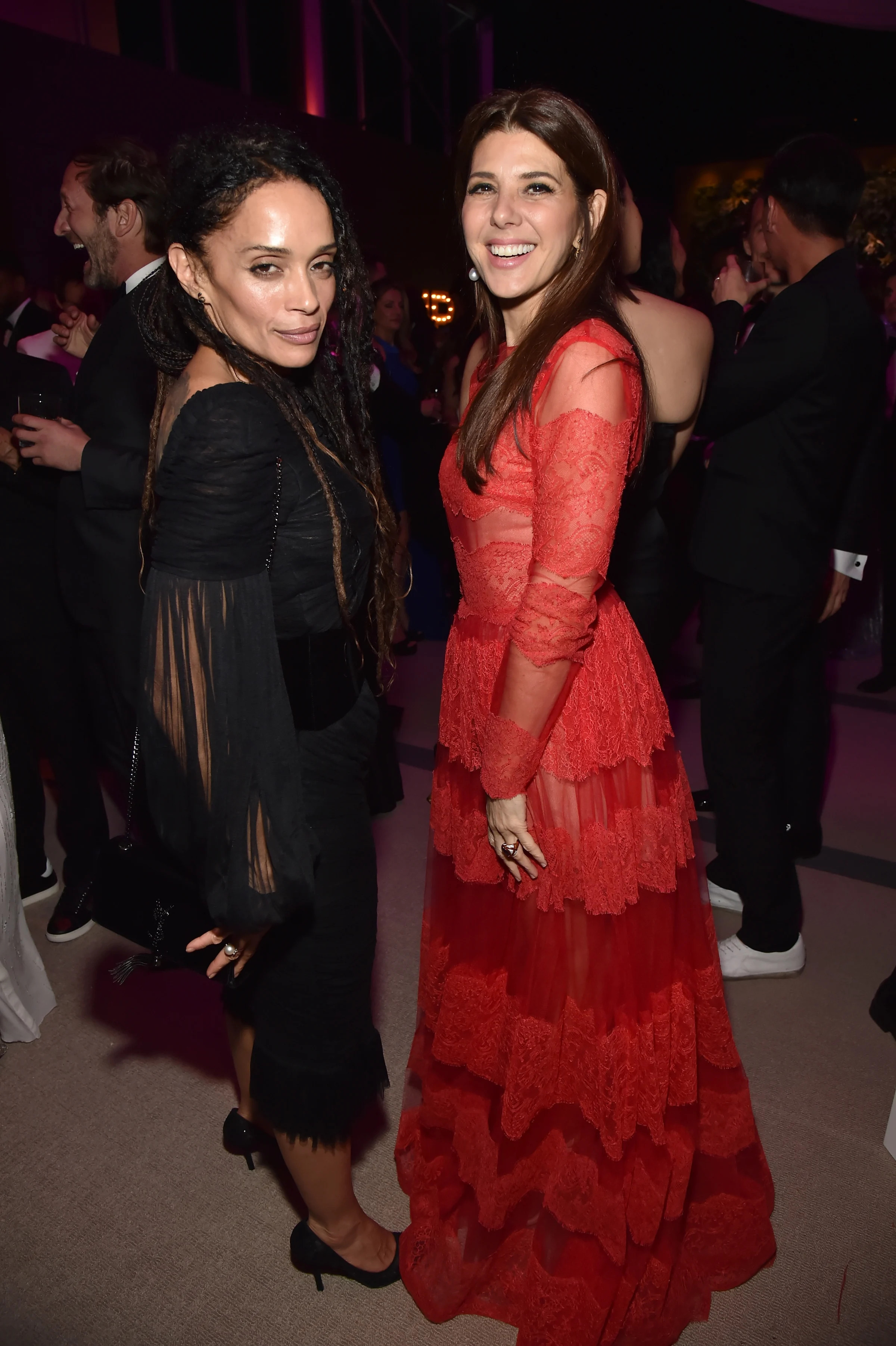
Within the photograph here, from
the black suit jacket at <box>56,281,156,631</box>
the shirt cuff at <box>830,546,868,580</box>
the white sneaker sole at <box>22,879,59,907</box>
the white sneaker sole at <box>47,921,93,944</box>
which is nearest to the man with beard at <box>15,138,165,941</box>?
the black suit jacket at <box>56,281,156,631</box>

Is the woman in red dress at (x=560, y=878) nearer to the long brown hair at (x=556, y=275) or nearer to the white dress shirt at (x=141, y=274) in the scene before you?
the long brown hair at (x=556, y=275)

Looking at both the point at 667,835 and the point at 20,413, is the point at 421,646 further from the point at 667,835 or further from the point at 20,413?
the point at 667,835

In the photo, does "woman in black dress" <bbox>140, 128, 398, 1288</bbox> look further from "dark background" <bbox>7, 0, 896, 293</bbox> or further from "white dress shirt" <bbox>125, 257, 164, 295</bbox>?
"dark background" <bbox>7, 0, 896, 293</bbox>

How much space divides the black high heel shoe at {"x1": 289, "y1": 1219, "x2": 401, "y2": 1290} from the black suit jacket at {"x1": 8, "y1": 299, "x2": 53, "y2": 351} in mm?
4109

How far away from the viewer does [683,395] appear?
2.02 metres

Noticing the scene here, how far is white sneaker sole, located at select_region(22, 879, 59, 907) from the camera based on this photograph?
112 inches

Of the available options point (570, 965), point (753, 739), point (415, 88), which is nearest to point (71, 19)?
point (415, 88)

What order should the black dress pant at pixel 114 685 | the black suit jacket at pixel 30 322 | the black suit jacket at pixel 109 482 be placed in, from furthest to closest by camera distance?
the black suit jacket at pixel 30 322, the black dress pant at pixel 114 685, the black suit jacket at pixel 109 482

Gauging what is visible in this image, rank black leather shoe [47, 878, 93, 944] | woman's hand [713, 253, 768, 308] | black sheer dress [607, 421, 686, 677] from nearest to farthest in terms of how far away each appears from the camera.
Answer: black sheer dress [607, 421, 686, 677] → woman's hand [713, 253, 768, 308] → black leather shoe [47, 878, 93, 944]

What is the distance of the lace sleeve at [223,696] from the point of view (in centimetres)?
108

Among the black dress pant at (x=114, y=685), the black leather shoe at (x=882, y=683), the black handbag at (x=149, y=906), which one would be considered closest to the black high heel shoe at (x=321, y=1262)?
the black handbag at (x=149, y=906)

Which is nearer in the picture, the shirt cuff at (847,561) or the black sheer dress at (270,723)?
the black sheer dress at (270,723)

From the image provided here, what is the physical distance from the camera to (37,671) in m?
2.62

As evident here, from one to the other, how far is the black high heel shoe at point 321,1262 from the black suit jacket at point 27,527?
175cm
